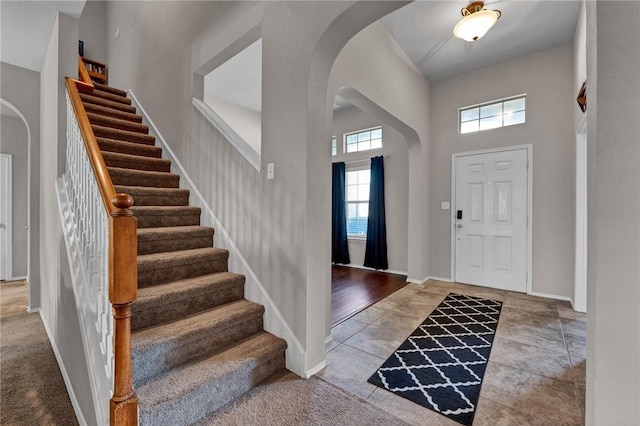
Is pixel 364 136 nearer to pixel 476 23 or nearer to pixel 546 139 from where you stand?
pixel 546 139

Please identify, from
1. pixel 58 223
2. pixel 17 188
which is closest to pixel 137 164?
pixel 58 223

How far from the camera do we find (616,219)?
2.96ft

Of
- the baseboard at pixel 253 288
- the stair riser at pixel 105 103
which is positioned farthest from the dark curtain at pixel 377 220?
the stair riser at pixel 105 103

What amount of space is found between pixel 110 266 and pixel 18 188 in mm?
5633

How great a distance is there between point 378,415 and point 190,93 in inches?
134

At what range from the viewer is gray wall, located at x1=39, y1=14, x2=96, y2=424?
175cm

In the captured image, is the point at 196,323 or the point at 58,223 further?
the point at 58,223

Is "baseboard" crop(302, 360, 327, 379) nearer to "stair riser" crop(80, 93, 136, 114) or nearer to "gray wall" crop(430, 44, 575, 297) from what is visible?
"gray wall" crop(430, 44, 575, 297)

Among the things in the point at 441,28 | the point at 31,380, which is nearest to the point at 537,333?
the point at 441,28

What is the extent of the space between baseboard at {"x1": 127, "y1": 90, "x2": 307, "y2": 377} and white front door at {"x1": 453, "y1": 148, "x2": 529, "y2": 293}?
10.8 ft

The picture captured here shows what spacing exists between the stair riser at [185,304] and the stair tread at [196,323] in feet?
0.14

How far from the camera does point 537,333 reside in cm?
258

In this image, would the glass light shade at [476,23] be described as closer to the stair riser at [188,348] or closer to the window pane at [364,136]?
the window pane at [364,136]

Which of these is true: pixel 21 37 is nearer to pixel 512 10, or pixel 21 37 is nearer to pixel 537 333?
pixel 512 10
